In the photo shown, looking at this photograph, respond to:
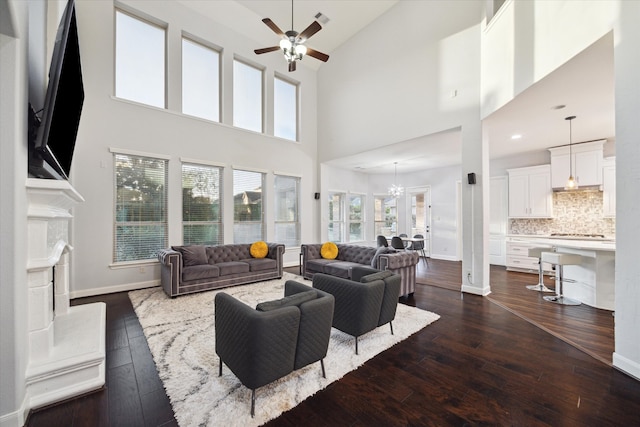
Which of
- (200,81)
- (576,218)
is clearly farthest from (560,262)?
(200,81)

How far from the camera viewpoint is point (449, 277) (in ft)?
18.4

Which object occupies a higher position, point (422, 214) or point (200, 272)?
point (422, 214)

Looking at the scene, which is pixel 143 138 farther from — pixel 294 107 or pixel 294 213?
pixel 294 107

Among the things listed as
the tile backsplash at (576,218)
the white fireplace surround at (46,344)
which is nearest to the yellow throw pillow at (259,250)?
the white fireplace surround at (46,344)

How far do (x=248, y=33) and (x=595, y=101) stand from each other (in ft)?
22.0

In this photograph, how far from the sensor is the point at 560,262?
384 centimetres

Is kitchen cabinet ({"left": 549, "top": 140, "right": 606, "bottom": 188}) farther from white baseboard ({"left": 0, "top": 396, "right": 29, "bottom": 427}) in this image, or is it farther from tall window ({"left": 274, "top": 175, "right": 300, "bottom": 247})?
white baseboard ({"left": 0, "top": 396, "right": 29, "bottom": 427})

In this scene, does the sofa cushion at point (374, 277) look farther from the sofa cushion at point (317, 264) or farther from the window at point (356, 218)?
the window at point (356, 218)

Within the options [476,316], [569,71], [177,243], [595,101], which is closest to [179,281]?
[177,243]

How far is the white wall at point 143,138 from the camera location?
14.0 feet

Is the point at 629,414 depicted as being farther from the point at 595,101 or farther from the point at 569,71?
the point at 595,101

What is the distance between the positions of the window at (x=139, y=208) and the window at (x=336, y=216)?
195 inches

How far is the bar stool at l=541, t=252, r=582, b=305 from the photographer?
386 cm

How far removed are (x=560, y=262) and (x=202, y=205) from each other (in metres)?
6.39
